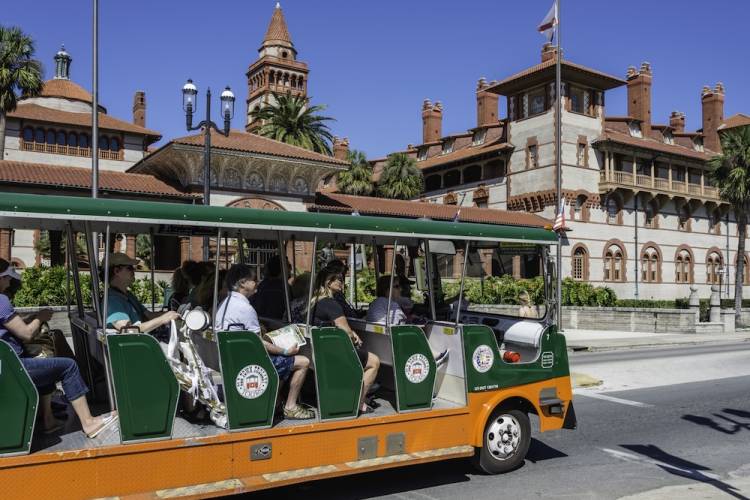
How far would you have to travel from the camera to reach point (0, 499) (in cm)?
476

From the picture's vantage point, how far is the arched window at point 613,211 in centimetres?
4944

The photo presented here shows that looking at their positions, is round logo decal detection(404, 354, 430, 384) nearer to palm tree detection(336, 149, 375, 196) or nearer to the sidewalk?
the sidewalk

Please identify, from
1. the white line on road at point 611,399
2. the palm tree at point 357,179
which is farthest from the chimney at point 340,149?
the white line on road at point 611,399

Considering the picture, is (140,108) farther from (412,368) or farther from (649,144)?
(412,368)

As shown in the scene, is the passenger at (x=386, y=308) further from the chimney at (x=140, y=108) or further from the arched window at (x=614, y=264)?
the chimney at (x=140, y=108)

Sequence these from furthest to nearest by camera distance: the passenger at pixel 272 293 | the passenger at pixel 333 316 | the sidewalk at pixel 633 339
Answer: the sidewalk at pixel 633 339
the passenger at pixel 272 293
the passenger at pixel 333 316

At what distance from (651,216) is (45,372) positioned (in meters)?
52.2

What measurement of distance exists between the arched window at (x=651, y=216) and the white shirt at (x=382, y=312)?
1900 inches

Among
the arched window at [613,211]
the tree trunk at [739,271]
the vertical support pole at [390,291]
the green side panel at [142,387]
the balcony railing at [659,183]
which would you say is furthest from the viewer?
the arched window at [613,211]

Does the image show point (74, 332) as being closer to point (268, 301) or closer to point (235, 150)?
point (268, 301)

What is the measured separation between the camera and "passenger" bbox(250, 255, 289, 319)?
7.65m

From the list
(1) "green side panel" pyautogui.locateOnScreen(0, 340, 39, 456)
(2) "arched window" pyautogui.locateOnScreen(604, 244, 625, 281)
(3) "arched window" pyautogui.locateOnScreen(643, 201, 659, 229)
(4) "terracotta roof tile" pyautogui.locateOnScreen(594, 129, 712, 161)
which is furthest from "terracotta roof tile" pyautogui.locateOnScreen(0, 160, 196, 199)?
(3) "arched window" pyautogui.locateOnScreen(643, 201, 659, 229)

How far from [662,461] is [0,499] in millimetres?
6644

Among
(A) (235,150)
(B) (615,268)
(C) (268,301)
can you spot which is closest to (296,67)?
(B) (615,268)
